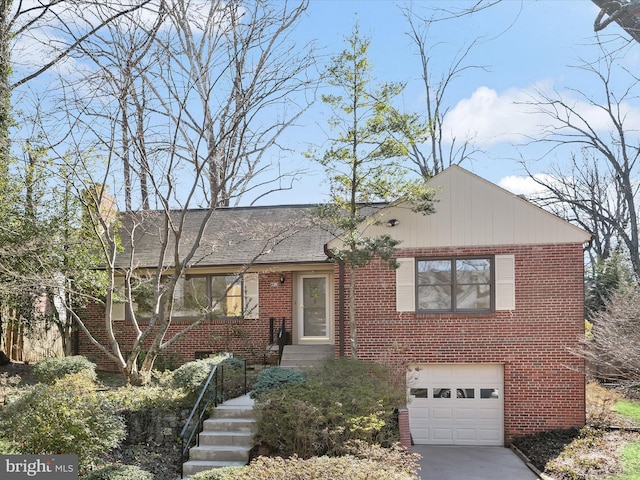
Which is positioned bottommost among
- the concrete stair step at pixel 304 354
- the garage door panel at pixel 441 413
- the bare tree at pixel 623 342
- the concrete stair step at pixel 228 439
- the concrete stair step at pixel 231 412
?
the garage door panel at pixel 441 413

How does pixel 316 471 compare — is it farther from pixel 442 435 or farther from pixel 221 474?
pixel 442 435

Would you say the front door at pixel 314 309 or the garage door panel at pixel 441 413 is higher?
the front door at pixel 314 309

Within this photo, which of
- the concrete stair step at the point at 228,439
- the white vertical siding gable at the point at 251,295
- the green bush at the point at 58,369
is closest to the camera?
the concrete stair step at the point at 228,439

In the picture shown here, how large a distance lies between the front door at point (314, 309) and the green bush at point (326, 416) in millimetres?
5880

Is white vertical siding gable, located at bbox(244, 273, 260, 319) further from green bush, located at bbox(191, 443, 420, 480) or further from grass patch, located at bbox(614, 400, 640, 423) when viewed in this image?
grass patch, located at bbox(614, 400, 640, 423)

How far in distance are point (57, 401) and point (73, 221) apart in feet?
25.6

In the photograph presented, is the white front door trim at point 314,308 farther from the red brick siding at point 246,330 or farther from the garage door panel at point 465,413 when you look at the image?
the garage door panel at point 465,413

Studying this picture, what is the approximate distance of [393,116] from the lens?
12.0 m

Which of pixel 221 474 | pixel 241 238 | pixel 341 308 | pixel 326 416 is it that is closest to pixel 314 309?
pixel 341 308

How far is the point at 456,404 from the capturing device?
12.9m

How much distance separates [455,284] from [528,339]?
6.62 ft

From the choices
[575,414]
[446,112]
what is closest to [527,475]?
[575,414]

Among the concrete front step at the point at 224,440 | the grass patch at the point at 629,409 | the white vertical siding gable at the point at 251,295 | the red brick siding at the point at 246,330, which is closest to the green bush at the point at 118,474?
the concrete front step at the point at 224,440

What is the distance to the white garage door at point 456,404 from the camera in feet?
42.0
